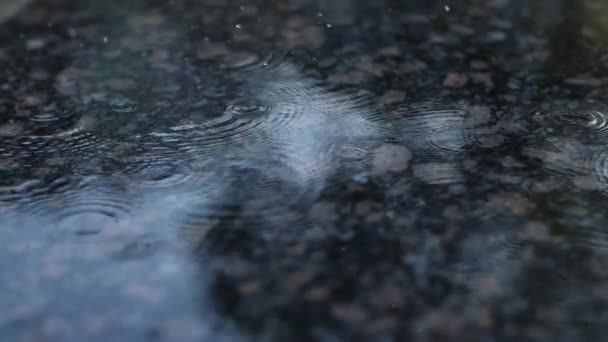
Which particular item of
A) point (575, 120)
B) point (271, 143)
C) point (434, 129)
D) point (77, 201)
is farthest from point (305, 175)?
point (575, 120)

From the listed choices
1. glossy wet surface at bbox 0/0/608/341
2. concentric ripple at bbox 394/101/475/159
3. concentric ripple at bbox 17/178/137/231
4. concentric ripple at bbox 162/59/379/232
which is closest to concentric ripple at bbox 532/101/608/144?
glossy wet surface at bbox 0/0/608/341

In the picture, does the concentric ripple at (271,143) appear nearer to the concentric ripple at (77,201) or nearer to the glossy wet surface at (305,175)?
the glossy wet surface at (305,175)

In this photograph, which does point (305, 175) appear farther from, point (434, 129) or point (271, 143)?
point (434, 129)

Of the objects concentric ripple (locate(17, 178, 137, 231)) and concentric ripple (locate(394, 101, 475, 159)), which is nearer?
concentric ripple (locate(17, 178, 137, 231))

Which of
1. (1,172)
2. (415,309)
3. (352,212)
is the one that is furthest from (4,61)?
(415,309)

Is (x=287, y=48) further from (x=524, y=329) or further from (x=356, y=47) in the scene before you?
(x=524, y=329)

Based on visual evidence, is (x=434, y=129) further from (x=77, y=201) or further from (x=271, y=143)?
(x=77, y=201)

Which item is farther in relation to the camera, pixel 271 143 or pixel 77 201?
pixel 271 143

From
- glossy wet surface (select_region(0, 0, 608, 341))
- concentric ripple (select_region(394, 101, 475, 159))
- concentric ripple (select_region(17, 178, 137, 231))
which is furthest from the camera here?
concentric ripple (select_region(394, 101, 475, 159))

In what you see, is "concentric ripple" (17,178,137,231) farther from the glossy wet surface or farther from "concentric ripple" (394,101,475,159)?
"concentric ripple" (394,101,475,159)
